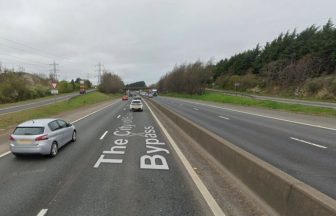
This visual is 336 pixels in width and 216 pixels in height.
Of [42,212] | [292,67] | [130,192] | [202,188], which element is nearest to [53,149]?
[130,192]

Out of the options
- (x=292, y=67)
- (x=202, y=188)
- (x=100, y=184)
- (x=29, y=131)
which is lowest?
(x=100, y=184)

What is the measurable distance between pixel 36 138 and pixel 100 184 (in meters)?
4.28

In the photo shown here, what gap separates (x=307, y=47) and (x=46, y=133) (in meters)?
66.5

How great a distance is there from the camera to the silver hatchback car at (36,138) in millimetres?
10375

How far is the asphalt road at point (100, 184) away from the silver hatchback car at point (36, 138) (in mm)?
330

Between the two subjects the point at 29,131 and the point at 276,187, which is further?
Result: the point at 29,131

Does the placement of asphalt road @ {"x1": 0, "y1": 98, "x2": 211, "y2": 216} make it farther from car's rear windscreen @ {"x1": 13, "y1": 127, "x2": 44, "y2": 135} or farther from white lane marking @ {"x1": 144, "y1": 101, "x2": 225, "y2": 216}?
car's rear windscreen @ {"x1": 13, "y1": 127, "x2": 44, "y2": 135}

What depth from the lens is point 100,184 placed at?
7367mm

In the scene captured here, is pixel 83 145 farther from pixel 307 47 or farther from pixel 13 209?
pixel 307 47

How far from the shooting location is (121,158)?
10414 millimetres

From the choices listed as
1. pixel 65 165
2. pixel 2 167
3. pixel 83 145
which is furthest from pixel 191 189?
pixel 83 145

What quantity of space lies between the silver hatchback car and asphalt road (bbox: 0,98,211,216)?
0.33 metres

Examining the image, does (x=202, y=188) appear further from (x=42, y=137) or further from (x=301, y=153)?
(x=42, y=137)

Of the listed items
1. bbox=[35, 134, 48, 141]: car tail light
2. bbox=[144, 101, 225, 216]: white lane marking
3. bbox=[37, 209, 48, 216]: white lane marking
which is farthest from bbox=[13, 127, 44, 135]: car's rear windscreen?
bbox=[37, 209, 48, 216]: white lane marking
